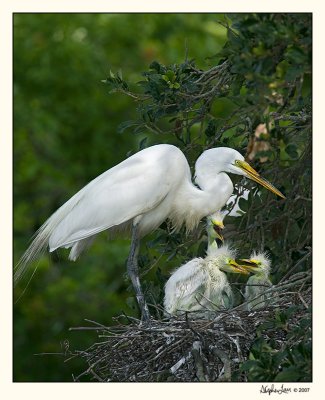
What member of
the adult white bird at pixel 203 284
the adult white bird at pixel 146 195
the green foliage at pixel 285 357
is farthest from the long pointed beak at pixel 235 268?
the green foliage at pixel 285 357

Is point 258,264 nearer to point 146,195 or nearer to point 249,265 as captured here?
point 249,265

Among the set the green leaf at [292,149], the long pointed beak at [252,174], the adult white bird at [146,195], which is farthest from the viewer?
the adult white bird at [146,195]

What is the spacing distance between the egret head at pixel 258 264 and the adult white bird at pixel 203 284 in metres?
0.03

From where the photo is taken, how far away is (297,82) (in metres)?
3.64

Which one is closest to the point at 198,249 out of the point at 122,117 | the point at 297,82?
the point at 297,82

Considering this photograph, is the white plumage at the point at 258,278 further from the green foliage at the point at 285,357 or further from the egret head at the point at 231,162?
the green foliage at the point at 285,357

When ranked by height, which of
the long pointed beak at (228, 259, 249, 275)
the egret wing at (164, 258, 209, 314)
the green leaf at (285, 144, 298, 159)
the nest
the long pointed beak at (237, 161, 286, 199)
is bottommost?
the nest

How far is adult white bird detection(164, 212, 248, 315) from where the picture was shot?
4223 mm

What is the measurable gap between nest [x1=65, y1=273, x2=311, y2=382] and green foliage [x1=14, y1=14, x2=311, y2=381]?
173 millimetres

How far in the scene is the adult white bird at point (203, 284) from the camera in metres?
4.22

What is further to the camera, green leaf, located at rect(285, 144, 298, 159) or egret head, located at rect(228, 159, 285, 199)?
egret head, located at rect(228, 159, 285, 199)

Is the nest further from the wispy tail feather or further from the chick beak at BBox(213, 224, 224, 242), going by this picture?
the wispy tail feather

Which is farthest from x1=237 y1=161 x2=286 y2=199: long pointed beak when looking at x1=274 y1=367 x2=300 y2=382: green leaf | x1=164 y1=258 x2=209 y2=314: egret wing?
x1=274 y1=367 x2=300 y2=382: green leaf

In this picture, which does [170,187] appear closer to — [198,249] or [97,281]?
[198,249]
